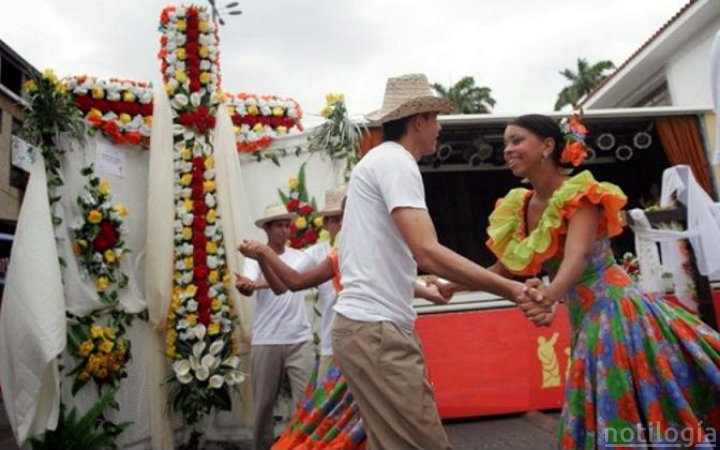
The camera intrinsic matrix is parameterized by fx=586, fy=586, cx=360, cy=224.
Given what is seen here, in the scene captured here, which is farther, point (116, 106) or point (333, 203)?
point (116, 106)

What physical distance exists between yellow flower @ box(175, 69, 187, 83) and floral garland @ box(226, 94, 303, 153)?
1.47 ft

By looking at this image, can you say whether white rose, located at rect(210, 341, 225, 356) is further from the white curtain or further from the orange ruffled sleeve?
the orange ruffled sleeve

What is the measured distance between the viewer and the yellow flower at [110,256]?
4.91 meters

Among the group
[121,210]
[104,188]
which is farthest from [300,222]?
[104,188]

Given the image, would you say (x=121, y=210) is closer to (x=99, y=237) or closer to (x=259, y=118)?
(x=99, y=237)

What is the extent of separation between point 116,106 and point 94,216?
1077mm

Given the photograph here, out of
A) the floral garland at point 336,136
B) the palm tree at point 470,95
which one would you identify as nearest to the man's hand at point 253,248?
the floral garland at point 336,136

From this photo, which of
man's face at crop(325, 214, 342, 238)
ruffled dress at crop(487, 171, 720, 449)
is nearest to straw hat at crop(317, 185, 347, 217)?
man's face at crop(325, 214, 342, 238)

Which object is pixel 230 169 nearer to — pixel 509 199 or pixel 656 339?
pixel 509 199

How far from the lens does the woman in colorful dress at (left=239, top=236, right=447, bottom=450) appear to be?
2.79 metres

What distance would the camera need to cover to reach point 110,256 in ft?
16.2

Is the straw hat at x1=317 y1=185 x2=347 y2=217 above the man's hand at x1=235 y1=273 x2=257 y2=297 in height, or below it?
above

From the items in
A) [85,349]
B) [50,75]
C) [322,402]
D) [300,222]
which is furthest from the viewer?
[300,222]

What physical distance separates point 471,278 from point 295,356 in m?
2.92
